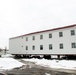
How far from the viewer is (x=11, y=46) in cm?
4759

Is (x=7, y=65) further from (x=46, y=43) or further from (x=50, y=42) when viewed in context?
(x=46, y=43)

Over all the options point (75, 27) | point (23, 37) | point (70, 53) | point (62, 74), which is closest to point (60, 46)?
point (70, 53)

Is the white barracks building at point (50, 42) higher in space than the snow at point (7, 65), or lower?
higher

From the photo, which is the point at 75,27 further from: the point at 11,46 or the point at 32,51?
the point at 11,46

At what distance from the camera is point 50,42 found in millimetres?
33688

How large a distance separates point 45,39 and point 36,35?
3.33m

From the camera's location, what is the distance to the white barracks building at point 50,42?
29797 mm

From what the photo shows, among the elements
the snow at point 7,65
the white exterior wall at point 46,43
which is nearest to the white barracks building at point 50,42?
the white exterior wall at point 46,43

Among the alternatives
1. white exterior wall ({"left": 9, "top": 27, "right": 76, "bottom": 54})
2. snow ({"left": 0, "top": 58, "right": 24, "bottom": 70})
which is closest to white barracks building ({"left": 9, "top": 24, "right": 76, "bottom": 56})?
white exterior wall ({"left": 9, "top": 27, "right": 76, "bottom": 54})

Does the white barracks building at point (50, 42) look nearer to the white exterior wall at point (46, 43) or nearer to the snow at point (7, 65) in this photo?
the white exterior wall at point (46, 43)

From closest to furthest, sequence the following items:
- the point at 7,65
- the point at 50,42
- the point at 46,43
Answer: the point at 7,65 < the point at 50,42 < the point at 46,43

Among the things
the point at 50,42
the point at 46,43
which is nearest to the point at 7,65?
the point at 50,42

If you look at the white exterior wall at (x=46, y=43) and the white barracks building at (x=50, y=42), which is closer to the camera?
the white barracks building at (x=50, y=42)

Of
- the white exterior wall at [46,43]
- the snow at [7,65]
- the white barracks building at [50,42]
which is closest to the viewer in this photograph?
the snow at [7,65]
